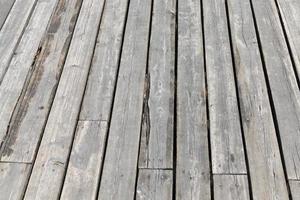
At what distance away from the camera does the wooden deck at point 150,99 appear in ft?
5.99

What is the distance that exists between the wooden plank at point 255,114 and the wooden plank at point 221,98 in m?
0.04

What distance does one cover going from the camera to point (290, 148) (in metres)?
1.94

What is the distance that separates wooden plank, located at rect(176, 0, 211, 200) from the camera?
1811 millimetres

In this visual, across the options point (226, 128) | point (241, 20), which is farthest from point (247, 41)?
point (226, 128)

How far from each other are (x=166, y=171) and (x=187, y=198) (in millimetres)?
148

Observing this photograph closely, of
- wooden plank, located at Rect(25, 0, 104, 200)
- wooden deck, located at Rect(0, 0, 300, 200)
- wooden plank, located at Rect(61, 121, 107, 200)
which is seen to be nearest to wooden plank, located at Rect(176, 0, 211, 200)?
wooden deck, located at Rect(0, 0, 300, 200)

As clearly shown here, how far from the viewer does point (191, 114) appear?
6.89 feet

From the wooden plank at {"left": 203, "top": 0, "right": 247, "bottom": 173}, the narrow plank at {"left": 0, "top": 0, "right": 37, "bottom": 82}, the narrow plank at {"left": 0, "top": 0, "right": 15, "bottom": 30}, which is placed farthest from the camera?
the narrow plank at {"left": 0, "top": 0, "right": 15, "bottom": 30}

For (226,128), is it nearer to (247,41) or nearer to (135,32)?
(247,41)

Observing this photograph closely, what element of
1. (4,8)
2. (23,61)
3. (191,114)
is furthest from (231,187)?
(4,8)

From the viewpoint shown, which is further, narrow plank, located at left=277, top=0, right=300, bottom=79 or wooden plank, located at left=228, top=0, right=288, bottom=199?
narrow plank, located at left=277, top=0, right=300, bottom=79

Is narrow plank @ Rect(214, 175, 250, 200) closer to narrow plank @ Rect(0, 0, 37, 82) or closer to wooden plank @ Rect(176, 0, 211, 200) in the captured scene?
wooden plank @ Rect(176, 0, 211, 200)

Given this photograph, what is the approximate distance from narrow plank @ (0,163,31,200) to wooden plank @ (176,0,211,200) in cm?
58

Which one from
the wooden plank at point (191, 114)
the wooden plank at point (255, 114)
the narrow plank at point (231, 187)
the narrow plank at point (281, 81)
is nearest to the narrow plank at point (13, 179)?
the wooden plank at point (191, 114)
